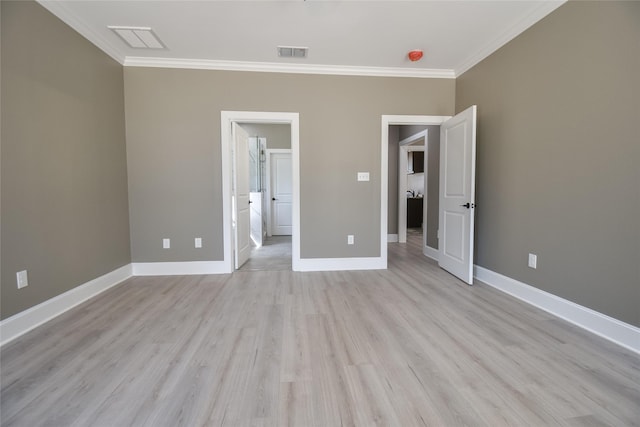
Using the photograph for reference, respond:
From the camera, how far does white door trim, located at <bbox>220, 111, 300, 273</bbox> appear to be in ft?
11.0

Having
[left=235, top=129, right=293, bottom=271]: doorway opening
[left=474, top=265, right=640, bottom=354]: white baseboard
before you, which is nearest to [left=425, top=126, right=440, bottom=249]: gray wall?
[left=474, top=265, right=640, bottom=354]: white baseboard

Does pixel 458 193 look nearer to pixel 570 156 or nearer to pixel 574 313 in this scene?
pixel 570 156

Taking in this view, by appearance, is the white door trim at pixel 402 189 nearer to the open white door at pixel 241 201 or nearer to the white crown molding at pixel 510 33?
Result: the white crown molding at pixel 510 33

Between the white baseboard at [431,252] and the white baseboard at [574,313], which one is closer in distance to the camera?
the white baseboard at [574,313]

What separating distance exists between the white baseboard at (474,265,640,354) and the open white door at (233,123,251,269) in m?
3.11

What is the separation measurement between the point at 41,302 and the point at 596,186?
4.31m

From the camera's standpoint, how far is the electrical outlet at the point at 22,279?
6.32 feet

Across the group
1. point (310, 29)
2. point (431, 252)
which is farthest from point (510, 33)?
point (431, 252)

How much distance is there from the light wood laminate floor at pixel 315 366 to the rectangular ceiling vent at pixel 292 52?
2713 millimetres

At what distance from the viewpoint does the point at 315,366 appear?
1581 mm

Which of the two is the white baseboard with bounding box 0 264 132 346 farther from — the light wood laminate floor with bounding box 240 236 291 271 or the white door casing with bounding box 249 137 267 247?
the white door casing with bounding box 249 137 267 247

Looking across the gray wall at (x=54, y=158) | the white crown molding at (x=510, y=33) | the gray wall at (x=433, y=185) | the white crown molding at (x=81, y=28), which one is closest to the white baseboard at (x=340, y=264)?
the gray wall at (x=433, y=185)

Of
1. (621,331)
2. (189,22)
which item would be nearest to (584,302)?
(621,331)

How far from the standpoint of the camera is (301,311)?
2338mm
